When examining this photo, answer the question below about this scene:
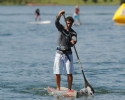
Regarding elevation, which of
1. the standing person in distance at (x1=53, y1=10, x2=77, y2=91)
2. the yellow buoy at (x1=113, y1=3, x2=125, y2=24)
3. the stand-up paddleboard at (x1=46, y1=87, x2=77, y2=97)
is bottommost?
the yellow buoy at (x1=113, y1=3, x2=125, y2=24)

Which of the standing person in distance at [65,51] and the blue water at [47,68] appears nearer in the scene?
the standing person in distance at [65,51]

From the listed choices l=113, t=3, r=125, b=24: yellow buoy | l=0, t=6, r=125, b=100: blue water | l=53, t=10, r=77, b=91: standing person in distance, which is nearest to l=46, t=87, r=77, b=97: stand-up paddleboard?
l=0, t=6, r=125, b=100: blue water

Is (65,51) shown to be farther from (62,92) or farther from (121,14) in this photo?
(121,14)

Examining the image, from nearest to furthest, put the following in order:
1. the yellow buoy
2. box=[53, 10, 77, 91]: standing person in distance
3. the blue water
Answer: box=[53, 10, 77, 91]: standing person in distance → the blue water → the yellow buoy

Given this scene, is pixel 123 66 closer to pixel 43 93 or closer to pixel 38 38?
pixel 43 93

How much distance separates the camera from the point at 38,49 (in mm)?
33281

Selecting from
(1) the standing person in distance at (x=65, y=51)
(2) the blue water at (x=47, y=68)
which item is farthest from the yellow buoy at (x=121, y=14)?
(1) the standing person in distance at (x=65, y=51)

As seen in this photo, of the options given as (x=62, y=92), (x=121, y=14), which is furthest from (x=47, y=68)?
(x=121, y=14)

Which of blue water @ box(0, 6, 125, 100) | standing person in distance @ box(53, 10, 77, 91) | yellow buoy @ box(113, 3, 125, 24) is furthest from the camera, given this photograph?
yellow buoy @ box(113, 3, 125, 24)

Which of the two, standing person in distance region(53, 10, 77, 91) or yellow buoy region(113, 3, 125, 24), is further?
yellow buoy region(113, 3, 125, 24)

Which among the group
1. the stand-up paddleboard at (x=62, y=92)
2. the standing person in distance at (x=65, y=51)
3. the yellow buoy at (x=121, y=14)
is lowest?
the yellow buoy at (x=121, y=14)

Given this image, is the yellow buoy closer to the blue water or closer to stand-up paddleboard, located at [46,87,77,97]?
the blue water

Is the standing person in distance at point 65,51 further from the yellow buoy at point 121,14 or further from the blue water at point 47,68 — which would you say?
the yellow buoy at point 121,14

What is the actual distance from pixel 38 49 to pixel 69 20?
15.7 meters
